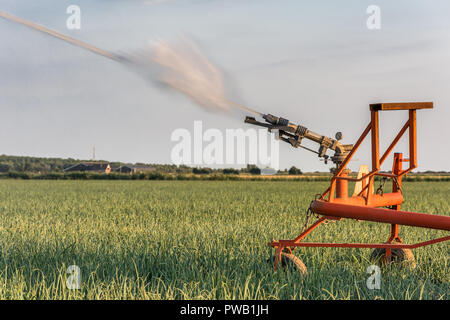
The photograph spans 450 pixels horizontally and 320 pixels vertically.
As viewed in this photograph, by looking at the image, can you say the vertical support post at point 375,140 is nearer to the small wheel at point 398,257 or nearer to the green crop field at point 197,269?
the green crop field at point 197,269

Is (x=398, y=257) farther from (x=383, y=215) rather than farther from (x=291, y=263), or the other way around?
(x=291, y=263)

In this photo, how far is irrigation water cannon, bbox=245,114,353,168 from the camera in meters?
4.90

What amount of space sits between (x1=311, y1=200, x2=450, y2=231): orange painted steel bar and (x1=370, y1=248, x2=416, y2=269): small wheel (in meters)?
1.32

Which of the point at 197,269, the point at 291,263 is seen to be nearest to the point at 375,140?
the point at 291,263

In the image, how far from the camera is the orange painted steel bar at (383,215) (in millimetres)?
4363

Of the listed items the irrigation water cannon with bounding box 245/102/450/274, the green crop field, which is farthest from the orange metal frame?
the green crop field

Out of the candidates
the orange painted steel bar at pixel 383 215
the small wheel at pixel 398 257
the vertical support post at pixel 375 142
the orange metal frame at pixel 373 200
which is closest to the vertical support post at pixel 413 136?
the orange metal frame at pixel 373 200

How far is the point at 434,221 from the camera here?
4359 mm

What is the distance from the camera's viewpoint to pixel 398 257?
18.7ft

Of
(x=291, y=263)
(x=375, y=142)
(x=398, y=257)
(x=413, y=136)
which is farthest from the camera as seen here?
(x=398, y=257)
